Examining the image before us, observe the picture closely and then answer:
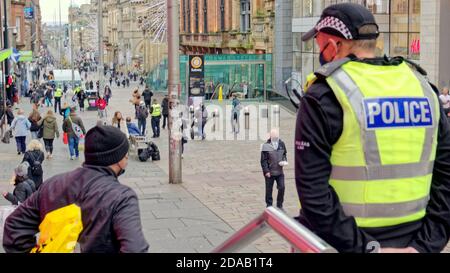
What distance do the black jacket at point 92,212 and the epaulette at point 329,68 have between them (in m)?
1.10

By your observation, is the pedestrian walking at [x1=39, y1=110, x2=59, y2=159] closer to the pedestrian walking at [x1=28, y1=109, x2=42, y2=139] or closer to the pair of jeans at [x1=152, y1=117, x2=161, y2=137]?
the pedestrian walking at [x1=28, y1=109, x2=42, y2=139]

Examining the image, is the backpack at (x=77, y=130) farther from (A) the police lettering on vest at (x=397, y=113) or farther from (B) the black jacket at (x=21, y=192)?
(A) the police lettering on vest at (x=397, y=113)

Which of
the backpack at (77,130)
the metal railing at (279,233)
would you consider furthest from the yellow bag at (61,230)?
the backpack at (77,130)

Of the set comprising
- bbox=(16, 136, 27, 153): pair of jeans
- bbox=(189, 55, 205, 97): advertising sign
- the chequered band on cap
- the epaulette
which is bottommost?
bbox=(16, 136, 27, 153): pair of jeans

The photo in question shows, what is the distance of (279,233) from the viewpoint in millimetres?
2486

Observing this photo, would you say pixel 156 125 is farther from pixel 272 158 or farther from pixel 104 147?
pixel 104 147

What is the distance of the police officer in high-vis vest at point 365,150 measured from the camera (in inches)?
111

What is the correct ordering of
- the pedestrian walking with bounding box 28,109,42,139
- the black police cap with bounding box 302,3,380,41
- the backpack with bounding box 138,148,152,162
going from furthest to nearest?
the pedestrian walking with bounding box 28,109,42,139
the backpack with bounding box 138,148,152,162
the black police cap with bounding box 302,3,380,41

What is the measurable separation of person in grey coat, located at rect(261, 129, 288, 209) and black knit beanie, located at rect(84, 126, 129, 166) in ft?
32.8

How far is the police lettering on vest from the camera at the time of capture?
9.39 feet

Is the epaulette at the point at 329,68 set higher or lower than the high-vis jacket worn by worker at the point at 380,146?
higher

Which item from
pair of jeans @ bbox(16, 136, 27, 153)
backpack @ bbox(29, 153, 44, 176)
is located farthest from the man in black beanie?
pair of jeans @ bbox(16, 136, 27, 153)

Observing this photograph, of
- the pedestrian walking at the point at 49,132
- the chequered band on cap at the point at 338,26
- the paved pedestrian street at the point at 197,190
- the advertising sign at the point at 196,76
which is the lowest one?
the paved pedestrian street at the point at 197,190

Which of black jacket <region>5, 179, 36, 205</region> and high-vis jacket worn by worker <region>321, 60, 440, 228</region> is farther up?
high-vis jacket worn by worker <region>321, 60, 440, 228</region>
